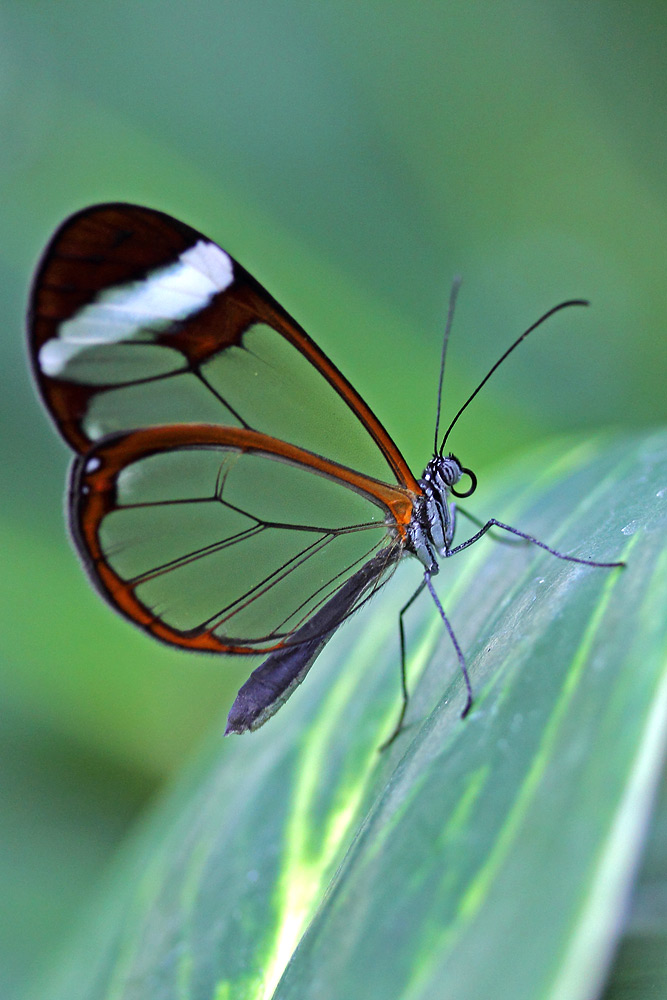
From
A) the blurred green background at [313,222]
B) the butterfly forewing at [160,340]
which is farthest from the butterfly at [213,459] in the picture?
the blurred green background at [313,222]

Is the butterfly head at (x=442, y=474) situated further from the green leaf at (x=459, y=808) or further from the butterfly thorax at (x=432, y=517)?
the green leaf at (x=459, y=808)

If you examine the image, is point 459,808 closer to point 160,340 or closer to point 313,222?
point 160,340

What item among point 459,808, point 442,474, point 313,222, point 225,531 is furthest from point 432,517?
point 313,222

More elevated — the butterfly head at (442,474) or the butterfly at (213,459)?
the butterfly at (213,459)

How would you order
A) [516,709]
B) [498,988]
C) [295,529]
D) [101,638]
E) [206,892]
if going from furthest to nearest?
[101,638]
[295,529]
[206,892]
[516,709]
[498,988]

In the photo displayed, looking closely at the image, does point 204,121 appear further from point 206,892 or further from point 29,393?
point 206,892

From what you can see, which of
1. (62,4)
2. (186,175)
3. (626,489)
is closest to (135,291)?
(626,489)

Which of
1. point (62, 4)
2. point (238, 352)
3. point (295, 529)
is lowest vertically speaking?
point (295, 529)
